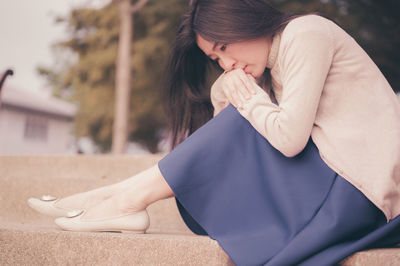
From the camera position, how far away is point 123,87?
8.02m

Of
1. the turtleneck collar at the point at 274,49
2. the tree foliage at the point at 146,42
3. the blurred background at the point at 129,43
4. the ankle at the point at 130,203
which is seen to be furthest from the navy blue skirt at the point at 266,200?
the tree foliage at the point at 146,42

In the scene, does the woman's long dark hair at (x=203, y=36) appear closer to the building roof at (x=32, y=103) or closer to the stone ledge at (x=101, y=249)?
the stone ledge at (x=101, y=249)

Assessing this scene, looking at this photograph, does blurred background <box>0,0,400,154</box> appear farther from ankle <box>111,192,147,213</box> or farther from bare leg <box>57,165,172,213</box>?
ankle <box>111,192,147,213</box>

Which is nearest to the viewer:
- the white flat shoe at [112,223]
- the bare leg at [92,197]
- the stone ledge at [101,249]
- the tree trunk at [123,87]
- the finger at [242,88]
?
the stone ledge at [101,249]

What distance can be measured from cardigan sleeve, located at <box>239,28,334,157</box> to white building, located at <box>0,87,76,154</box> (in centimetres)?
1558

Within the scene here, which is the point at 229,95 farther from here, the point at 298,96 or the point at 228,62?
the point at 298,96

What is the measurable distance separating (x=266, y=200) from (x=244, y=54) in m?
0.63

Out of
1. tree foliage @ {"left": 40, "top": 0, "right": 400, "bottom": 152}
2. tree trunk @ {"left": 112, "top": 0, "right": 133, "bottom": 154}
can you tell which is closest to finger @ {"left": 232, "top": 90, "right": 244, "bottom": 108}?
tree foliage @ {"left": 40, "top": 0, "right": 400, "bottom": 152}

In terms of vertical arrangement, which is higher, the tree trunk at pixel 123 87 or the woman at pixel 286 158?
the woman at pixel 286 158

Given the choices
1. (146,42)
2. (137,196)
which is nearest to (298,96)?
(137,196)

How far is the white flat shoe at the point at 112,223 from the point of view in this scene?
171cm

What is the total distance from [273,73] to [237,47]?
225 mm

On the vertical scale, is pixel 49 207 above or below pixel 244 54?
below

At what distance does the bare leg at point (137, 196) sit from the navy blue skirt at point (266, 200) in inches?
2.7
